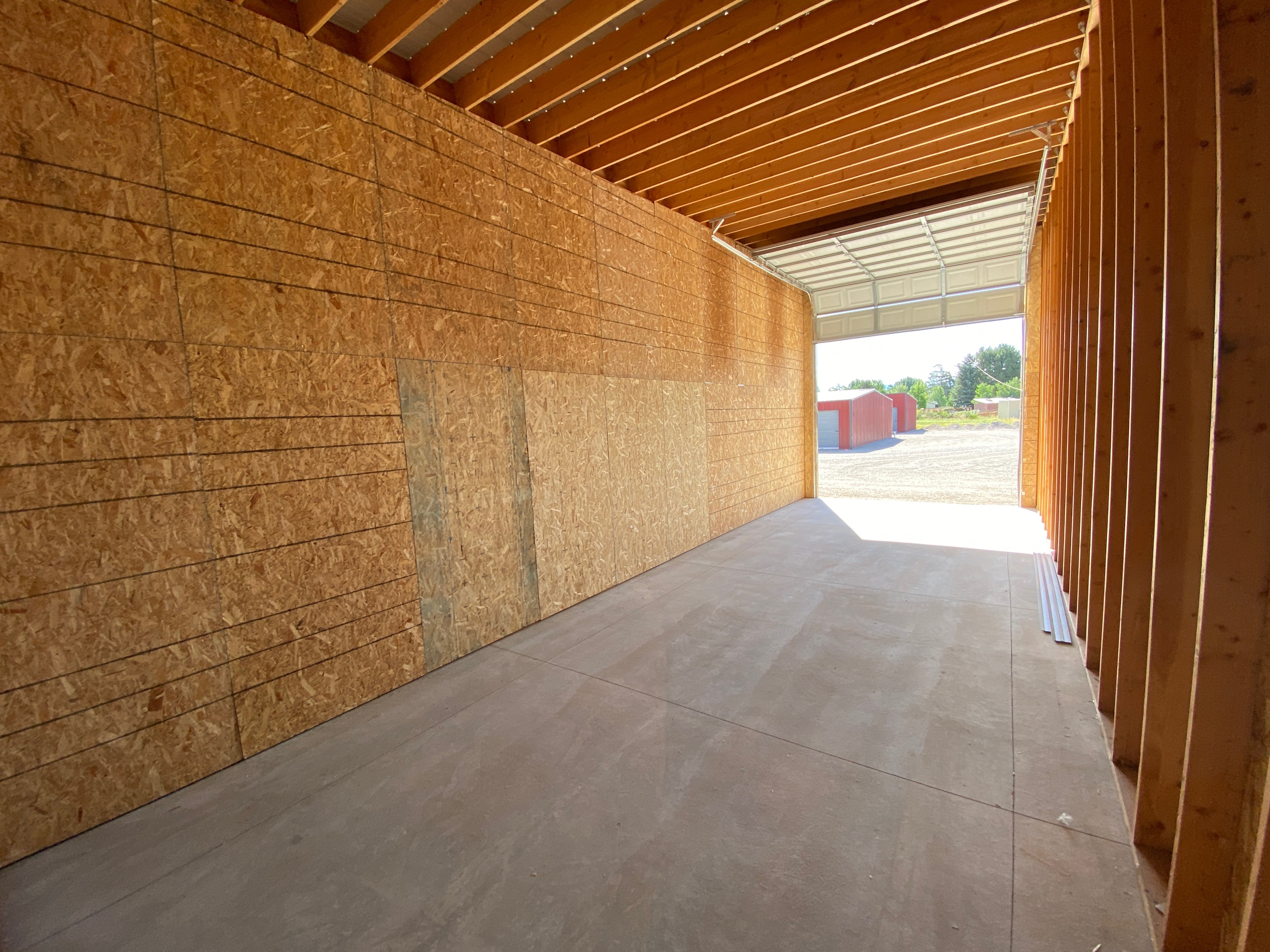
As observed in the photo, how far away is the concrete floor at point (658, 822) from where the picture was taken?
5.74 feet

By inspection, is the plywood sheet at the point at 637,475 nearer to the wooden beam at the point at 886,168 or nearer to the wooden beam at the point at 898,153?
the wooden beam at the point at 898,153

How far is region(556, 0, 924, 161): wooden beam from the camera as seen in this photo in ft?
10.6

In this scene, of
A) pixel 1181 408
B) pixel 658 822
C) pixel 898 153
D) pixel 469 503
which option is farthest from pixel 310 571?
pixel 898 153

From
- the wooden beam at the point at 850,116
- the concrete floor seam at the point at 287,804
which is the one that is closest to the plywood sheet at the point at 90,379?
the concrete floor seam at the point at 287,804

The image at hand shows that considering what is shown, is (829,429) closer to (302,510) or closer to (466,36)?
(466,36)

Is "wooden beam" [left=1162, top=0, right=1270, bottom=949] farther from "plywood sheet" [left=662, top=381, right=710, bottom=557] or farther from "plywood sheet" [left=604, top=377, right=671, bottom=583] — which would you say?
"plywood sheet" [left=662, top=381, right=710, bottom=557]

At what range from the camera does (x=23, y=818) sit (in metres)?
2.19

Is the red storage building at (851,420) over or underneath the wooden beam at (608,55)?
underneath

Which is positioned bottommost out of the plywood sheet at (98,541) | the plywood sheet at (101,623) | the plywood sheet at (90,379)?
the plywood sheet at (101,623)

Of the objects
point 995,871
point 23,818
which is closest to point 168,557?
point 23,818

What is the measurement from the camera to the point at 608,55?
3543mm

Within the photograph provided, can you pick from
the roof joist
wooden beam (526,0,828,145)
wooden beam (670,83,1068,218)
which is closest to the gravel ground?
the roof joist

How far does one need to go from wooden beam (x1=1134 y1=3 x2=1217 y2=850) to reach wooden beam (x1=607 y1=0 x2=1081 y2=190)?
2.32 metres

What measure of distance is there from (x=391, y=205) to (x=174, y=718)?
3.18 meters
